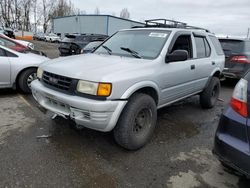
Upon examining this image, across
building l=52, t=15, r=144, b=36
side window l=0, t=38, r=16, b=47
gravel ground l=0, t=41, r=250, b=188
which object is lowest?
gravel ground l=0, t=41, r=250, b=188

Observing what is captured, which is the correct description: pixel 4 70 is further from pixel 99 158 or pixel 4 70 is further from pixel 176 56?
pixel 176 56

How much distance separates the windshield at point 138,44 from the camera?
11.7 ft

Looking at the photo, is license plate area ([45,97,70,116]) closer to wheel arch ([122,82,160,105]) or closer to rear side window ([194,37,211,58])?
wheel arch ([122,82,160,105])

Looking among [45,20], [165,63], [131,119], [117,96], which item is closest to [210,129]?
[165,63]

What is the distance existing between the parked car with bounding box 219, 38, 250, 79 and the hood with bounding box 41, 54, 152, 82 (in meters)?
5.08

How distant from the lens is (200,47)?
4609mm

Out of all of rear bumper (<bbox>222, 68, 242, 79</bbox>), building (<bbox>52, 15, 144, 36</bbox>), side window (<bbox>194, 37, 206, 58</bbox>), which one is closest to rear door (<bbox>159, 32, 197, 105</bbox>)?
side window (<bbox>194, 37, 206, 58</bbox>)

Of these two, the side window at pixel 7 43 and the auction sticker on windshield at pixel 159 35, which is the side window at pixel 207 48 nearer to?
the auction sticker on windshield at pixel 159 35

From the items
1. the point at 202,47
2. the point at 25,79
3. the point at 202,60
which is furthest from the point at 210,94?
the point at 25,79

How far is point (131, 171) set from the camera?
270cm

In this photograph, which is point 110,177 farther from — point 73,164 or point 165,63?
point 165,63

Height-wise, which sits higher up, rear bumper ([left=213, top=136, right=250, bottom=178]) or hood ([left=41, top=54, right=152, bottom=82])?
hood ([left=41, top=54, right=152, bottom=82])

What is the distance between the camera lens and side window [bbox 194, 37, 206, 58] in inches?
177

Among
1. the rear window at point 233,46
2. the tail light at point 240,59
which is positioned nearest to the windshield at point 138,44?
the tail light at point 240,59
